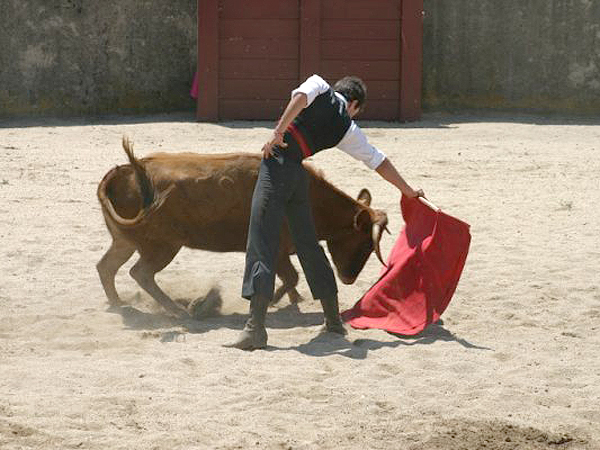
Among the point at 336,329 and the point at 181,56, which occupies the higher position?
the point at 181,56

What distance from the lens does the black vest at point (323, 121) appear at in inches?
262

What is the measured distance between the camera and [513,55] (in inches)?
701

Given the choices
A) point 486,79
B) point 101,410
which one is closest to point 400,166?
point 486,79

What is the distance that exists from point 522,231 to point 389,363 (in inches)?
150

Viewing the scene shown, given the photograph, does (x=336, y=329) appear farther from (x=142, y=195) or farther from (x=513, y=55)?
(x=513, y=55)

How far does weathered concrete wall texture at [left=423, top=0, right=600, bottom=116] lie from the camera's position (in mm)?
17625

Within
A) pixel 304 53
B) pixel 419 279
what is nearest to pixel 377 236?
pixel 419 279

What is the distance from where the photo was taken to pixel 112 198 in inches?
302

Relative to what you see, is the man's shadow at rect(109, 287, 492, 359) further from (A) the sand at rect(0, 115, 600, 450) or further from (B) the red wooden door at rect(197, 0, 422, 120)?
(B) the red wooden door at rect(197, 0, 422, 120)

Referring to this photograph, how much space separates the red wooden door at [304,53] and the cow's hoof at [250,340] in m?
10.2

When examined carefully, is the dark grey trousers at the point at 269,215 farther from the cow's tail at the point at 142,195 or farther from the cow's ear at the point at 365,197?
the cow's ear at the point at 365,197

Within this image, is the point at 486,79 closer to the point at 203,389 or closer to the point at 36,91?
the point at 36,91

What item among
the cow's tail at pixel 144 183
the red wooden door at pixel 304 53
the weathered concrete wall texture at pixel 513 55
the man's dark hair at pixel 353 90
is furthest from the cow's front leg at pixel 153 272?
the weathered concrete wall texture at pixel 513 55

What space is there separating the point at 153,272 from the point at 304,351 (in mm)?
1398
